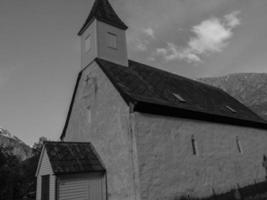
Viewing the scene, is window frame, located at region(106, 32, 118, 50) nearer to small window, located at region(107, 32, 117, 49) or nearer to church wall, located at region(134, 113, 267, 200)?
small window, located at region(107, 32, 117, 49)

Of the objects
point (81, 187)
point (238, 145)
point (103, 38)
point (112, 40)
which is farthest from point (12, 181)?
point (238, 145)

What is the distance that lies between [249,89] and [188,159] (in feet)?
340

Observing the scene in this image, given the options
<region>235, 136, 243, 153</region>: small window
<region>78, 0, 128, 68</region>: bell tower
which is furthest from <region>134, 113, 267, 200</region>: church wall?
<region>78, 0, 128, 68</region>: bell tower

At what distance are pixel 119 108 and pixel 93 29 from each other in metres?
7.29

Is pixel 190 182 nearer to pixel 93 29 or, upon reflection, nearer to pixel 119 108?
pixel 119 108

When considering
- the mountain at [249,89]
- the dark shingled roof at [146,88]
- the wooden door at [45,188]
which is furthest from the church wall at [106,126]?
the mountain at [249,89]

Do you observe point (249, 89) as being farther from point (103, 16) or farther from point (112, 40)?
point (103, 16)

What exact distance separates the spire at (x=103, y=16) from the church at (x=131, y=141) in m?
0.08

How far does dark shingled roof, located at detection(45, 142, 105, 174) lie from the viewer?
1229cm

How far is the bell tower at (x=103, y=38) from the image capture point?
55.3 ft

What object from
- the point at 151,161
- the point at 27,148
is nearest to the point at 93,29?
the point at 151,161

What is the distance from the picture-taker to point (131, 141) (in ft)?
39.3

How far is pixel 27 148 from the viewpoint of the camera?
460ft

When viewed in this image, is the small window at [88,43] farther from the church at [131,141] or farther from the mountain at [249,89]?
the mountain at [249,89]
